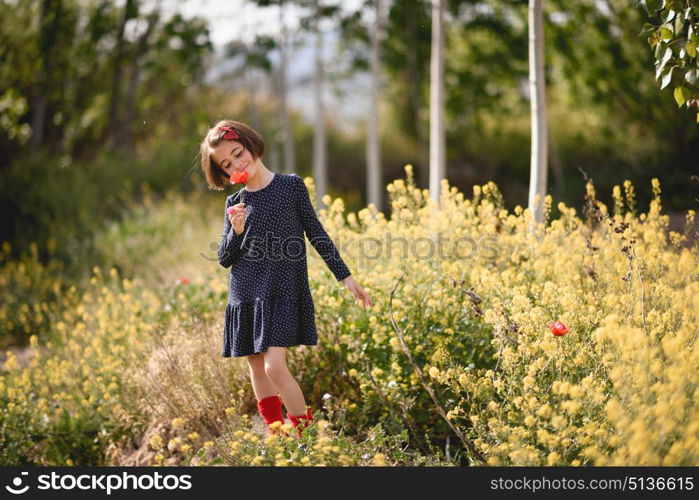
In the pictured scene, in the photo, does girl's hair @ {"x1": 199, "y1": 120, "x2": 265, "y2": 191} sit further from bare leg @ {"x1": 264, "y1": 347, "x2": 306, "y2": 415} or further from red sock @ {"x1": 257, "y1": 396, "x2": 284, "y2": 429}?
red sock @ {"x1": 257, "y1": 396, "x2": 284, "y2": 429}

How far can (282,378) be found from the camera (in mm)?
2992

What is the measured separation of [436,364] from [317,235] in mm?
852

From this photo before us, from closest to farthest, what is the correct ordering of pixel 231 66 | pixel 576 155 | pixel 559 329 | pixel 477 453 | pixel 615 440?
1. pixel 615 440
2. pixel 559 329
3. pixel 477 453
4. pixel 576 155
5. pixel 231 66

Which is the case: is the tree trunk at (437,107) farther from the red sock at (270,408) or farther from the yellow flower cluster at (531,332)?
the red sock at (270,408)

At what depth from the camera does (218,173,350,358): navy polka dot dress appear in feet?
9.95

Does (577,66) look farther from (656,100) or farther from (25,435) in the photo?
(25,435)

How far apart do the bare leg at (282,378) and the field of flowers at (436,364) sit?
170mm

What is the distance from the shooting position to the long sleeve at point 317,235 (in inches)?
122

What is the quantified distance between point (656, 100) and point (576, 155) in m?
2.04

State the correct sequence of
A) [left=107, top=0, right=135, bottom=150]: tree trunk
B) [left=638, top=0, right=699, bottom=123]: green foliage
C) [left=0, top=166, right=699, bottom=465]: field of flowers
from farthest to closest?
[left=107, top=0, right=135, bottom=150]: tree trunk, [left=638, top=0, right=699, bottom=123]: green foliage, [left=0, top=166, right=699, bottom=465]: field of flowers

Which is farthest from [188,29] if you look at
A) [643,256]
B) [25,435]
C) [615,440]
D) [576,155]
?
[615,440]

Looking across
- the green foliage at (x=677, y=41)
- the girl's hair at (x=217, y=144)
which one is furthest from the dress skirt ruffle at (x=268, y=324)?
the green foliage at (x=677, y=41)

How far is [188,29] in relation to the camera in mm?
11148

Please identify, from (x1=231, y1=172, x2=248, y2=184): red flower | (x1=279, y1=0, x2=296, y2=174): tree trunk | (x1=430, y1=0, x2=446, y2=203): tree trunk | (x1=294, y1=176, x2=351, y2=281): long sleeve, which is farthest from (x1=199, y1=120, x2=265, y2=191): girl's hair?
(x1=279, y1=0, x2=296, y2=174): tree trunk
